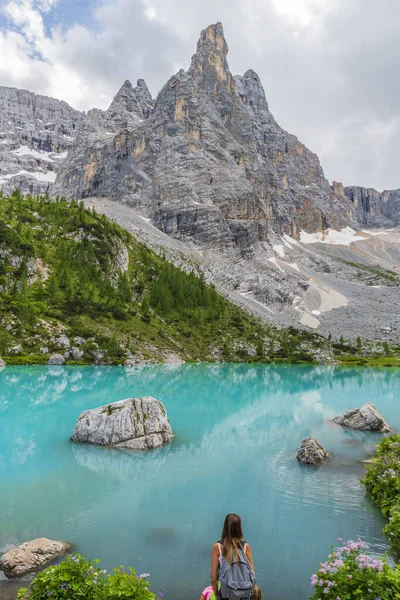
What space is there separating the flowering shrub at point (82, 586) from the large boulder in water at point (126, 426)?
56.5ft

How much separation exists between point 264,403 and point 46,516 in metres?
31.6

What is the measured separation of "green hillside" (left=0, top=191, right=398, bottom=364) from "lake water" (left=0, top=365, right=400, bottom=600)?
39.5 metres

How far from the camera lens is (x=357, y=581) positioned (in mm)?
8344

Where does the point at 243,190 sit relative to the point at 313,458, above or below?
above

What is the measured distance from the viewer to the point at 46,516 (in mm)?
15562

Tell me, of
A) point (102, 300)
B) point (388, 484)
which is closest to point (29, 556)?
point (388, 484)

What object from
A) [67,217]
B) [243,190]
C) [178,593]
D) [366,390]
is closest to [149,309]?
[67,217]

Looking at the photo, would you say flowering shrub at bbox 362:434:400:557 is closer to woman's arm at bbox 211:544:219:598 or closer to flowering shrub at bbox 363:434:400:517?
flowering shrub at bbox 363:434:400:517

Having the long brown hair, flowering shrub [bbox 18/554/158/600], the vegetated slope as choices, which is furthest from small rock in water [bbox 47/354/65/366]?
the long brown hair

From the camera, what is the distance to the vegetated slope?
79062 millimetres

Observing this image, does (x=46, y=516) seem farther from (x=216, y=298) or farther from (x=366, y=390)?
(x=216, y=298)

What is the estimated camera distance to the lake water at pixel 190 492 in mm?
12828

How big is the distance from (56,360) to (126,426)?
163ft

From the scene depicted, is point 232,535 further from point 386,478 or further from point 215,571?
point 386,478
